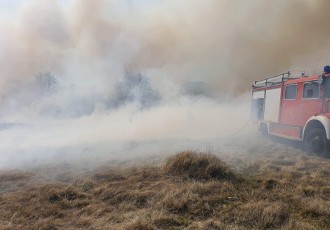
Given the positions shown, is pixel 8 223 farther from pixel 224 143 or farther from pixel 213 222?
pixel 224 143

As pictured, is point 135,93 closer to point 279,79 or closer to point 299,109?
point 279,79

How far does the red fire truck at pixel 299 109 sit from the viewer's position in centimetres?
1046

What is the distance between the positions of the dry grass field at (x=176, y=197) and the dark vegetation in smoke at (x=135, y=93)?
11756mm

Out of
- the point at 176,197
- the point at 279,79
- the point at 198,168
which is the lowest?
the point at 176,197

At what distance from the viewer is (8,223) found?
5.52m

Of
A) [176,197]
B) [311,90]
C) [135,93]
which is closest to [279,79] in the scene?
[311,90]

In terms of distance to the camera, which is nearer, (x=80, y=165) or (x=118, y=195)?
(x=118, y=195)

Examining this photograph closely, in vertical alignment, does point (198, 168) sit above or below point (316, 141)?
below

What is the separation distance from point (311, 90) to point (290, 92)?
4.72 feet

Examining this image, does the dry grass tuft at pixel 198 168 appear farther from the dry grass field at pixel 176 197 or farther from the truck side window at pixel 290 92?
the truck side window at pixel 290 92

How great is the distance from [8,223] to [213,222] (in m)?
3.45

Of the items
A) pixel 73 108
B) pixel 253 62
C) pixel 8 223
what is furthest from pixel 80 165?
pixel 253 62

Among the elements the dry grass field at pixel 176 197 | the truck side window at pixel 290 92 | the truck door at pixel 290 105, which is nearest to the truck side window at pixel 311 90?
the truck door at pixel 290 105

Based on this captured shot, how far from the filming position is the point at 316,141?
35.2 feet
